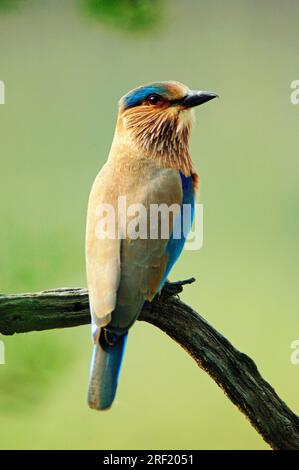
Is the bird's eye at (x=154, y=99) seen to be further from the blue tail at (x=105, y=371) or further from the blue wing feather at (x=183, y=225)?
the blue tail at (x=105, y=371)

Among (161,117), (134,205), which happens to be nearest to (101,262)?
(134,205)

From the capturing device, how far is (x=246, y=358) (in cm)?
172

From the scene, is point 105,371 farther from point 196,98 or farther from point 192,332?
point 196,98

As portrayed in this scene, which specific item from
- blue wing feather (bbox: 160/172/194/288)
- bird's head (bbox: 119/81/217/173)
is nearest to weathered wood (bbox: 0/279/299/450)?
blue wing feather (bbox: 160/172/194/288)

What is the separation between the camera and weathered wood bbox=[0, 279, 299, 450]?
1678 millimetres

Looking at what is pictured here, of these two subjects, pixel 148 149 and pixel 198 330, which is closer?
pixel 198 330

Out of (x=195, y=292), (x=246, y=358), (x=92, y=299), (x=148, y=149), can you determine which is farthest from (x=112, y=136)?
(x=246, y=358)

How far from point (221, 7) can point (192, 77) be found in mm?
238

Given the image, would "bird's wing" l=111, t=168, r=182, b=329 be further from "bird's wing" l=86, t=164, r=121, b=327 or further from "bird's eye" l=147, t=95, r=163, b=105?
"bird's eye" l=147, t=95, r=163, b=105

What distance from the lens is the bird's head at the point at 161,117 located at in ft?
5.90

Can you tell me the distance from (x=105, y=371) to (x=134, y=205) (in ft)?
1.36

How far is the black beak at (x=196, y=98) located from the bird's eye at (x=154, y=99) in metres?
0.06
